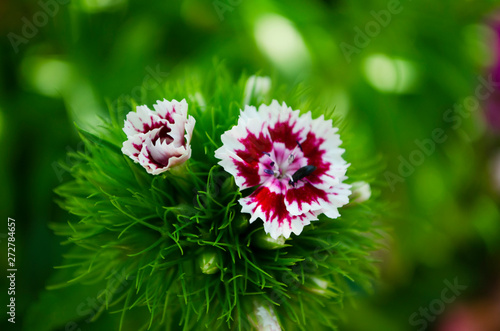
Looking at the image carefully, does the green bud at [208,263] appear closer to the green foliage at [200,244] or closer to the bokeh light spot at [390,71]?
the green foliage at [200,244]

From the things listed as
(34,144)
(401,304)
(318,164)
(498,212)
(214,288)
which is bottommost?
(401,304)

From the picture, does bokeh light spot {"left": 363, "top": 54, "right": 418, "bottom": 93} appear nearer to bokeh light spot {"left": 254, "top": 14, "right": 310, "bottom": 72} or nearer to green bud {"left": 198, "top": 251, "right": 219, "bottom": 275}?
bokeh light spot {"left": 254, "top": 14, "right": 310, "bottom": 72}

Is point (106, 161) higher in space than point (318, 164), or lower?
lower

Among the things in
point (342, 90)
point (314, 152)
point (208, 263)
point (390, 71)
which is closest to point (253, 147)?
point (314, 152)

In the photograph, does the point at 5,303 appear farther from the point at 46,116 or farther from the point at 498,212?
the point at 498,212

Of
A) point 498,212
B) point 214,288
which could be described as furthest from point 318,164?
point 498,212

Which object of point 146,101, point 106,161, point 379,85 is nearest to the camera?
point 106,161

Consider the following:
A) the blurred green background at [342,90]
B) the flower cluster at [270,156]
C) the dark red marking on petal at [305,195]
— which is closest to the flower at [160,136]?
the flower cluster at [270,156]

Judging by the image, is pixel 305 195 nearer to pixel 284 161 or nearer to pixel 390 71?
pixel 284 161
